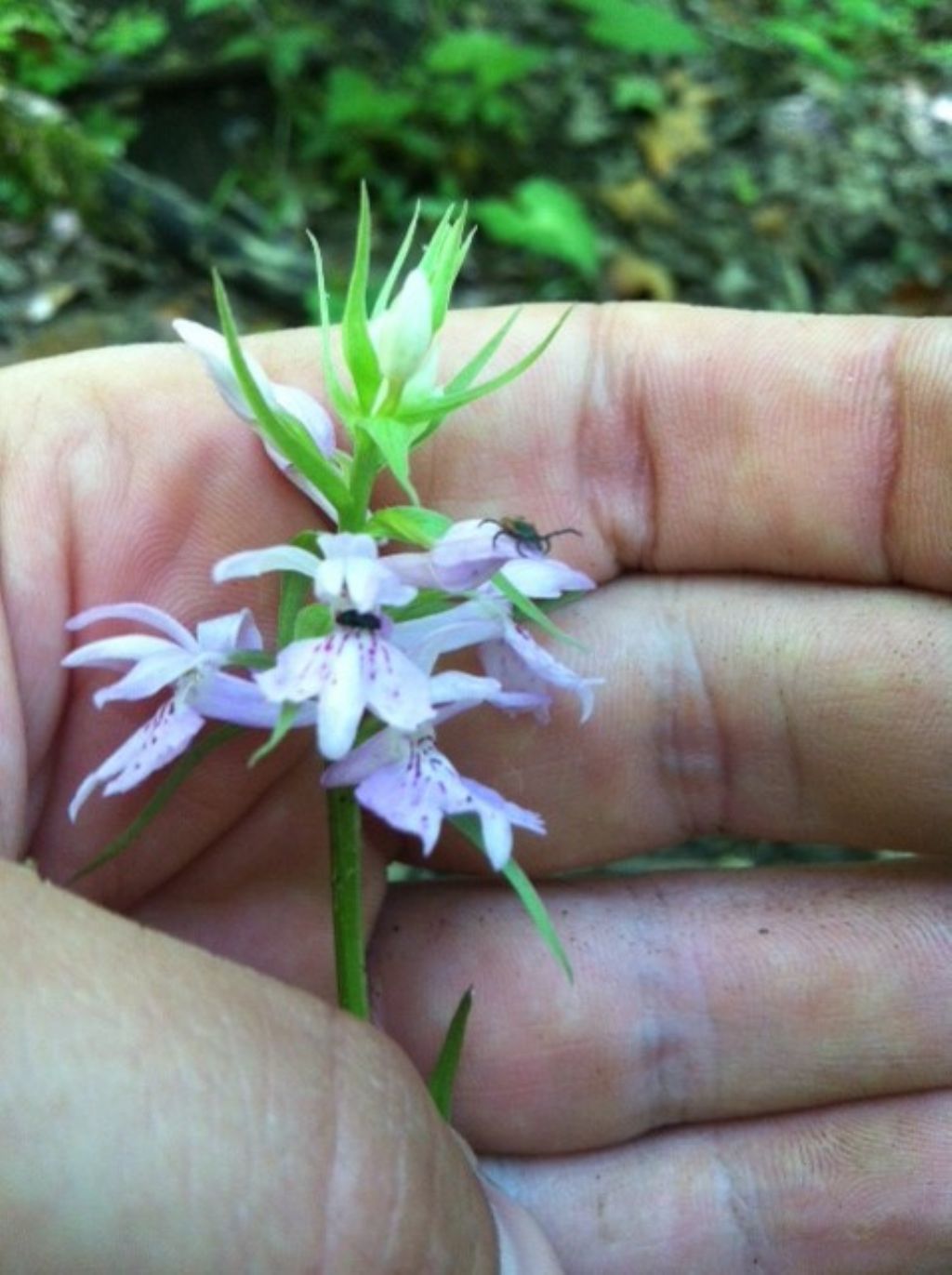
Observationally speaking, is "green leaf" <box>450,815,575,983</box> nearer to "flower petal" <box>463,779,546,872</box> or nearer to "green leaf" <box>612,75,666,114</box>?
"flower petal" <box>463,779,546,872</box>

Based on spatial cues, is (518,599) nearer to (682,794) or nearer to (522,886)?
(522,886)

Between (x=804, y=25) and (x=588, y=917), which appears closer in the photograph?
(x=588, y=917)

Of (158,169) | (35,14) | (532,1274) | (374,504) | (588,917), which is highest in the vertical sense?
(35,14)

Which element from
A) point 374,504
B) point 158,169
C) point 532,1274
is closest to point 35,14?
point 158,169

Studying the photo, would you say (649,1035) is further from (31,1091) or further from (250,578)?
(31,1091)

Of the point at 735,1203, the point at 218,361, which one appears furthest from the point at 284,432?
the point at 735,1203

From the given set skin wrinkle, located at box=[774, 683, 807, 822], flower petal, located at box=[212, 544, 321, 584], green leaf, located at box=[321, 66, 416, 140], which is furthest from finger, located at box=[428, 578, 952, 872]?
green leaf, located at box=[321, 66, 416, 140]
